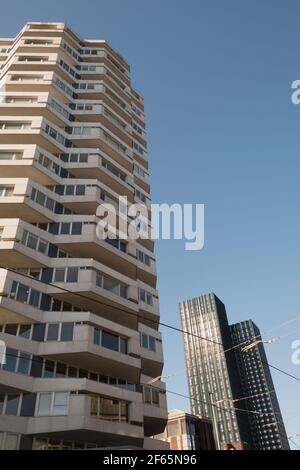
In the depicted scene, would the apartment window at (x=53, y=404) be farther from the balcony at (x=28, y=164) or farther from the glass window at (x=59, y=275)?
the balcony at (x=28, y=164)

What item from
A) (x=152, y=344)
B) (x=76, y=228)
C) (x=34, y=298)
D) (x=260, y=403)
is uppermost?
(x=260, y=403)

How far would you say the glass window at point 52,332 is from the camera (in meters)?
28.9

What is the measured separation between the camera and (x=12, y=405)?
25656 millimetres

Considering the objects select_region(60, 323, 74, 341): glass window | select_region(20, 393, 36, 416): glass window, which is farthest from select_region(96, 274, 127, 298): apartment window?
select_region(20, 393, 36, 416): glass window

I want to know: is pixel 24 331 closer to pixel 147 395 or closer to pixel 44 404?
pixel 44 404

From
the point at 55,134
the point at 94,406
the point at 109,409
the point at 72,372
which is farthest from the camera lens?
the point at 55,134

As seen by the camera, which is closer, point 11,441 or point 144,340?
point 11,441

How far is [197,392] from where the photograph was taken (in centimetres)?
17350

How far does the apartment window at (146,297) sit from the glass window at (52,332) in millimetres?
10470

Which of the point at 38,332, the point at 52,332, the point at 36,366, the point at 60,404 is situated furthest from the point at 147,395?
the point at 38,332

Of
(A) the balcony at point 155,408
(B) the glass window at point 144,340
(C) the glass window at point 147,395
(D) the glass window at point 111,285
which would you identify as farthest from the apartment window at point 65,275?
(C) the glass window at point 147,395

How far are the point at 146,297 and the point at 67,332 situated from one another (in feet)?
36.1

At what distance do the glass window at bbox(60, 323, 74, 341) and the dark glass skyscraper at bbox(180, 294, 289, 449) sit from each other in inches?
5363

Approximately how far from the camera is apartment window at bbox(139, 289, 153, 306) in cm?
3800
